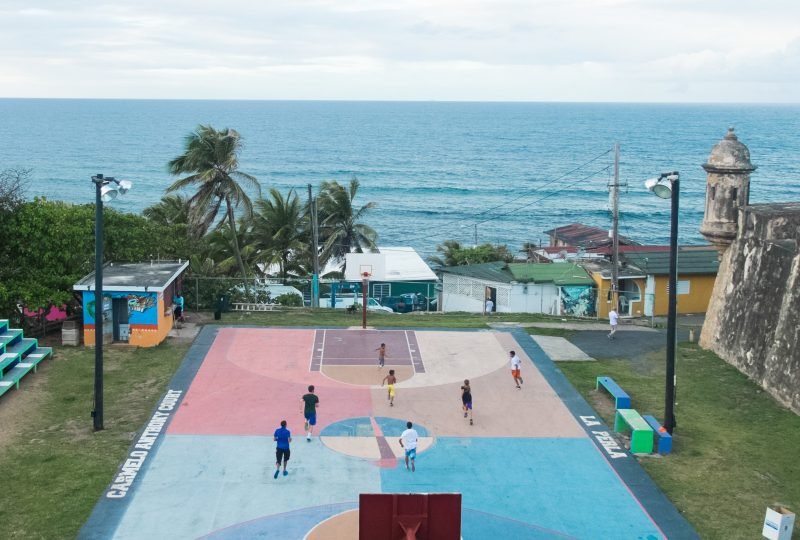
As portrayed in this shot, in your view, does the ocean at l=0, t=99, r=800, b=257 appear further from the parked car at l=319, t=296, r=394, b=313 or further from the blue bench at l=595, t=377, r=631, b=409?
the blue bench at l=595, t=377, r=631, b=409

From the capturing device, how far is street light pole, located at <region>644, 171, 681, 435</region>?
21.4 metres

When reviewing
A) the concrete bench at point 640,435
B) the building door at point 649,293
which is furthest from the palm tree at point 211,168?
the concrete bench at point 640,435

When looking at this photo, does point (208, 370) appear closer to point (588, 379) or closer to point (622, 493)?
point (588, 379)

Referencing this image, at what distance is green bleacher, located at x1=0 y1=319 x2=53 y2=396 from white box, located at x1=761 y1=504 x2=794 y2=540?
64.8 feet

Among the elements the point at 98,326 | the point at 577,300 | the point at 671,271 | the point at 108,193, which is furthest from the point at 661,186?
the point at 577,300

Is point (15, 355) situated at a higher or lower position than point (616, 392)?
higher

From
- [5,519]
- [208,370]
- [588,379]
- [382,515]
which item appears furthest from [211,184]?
[382,515]

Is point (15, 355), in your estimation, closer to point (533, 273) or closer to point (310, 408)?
point (310, 408)

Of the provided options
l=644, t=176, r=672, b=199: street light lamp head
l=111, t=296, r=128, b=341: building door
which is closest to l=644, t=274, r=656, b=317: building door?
l=644, t=176, r=672, b=199: street light lamp head

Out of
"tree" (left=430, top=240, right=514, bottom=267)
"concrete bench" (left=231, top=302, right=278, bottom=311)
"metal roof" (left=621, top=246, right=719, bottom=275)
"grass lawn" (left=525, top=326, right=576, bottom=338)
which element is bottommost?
"grass lawn" (left=525, top=326, right=576, bottom=338)

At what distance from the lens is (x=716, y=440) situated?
76.8 feet

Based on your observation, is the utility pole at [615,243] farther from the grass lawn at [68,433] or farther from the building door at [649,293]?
the grass lawn at [68,433]

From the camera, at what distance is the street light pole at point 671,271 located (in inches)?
843

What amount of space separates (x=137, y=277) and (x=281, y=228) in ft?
52.3
